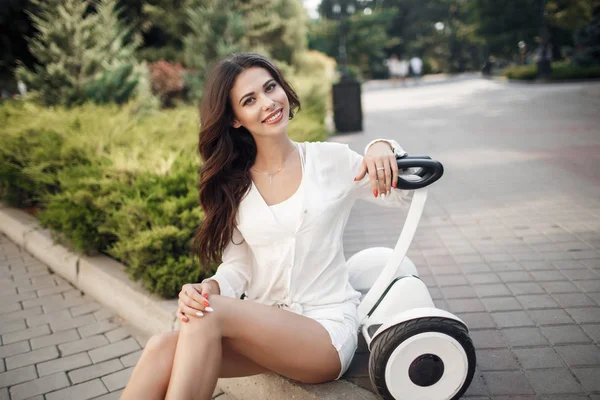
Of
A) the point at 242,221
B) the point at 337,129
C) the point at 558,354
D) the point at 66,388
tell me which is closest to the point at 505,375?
the point at 558,354

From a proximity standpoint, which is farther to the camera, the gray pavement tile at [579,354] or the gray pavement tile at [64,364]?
the gray pavement tile at [64,364]

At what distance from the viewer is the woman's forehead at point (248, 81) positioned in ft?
7.73

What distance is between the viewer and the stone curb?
7.53 feet

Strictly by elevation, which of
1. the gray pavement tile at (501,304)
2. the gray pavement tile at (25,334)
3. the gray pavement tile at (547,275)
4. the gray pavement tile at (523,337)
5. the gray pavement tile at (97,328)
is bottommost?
the gray pavement tile at (97,328)

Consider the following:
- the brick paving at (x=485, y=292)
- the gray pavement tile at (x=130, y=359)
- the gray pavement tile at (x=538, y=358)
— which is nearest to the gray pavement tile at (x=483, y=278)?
the brick paving at (x=485, y=292)

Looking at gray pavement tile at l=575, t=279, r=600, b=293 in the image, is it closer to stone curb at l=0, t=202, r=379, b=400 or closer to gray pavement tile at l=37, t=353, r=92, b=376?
stone curb at l=0, t=202, r=379, b=400

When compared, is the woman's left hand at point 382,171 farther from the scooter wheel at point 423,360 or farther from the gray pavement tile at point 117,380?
the gray pavement tile at point 117,380

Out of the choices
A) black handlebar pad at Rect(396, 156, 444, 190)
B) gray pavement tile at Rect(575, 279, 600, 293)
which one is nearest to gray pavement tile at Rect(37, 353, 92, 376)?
black handlebar pad at Rect(396, 156, 444, 190)

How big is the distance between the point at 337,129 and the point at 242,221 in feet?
33.5

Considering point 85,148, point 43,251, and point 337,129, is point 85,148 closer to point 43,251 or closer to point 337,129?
point 43,251

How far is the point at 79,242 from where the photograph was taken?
4.21m

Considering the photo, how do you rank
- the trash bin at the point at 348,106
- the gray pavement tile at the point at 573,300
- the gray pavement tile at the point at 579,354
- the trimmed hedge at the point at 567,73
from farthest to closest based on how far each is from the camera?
1. the trimmed hedge at the point at 567,73
2. the trash bin at the point at 348,106
3. the gray pavement tile at the point at 573,300
4. the gray pavement tile at the point at 579,354

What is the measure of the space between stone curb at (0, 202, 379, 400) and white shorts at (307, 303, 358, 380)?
15 centimetres

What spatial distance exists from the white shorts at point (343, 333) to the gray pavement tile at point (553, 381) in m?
0.92
